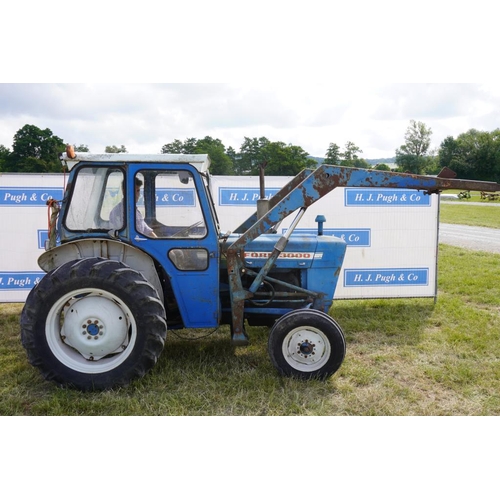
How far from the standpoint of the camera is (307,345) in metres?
4.15

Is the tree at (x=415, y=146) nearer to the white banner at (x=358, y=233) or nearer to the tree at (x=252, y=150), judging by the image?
the tree at (x=252, y=150)

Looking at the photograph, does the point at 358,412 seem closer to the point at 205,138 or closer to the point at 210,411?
the point at 210,411

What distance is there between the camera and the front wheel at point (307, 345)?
4109 mm

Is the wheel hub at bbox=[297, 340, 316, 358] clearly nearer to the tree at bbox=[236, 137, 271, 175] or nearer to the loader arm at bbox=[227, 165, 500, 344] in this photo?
the loader arm at bbox=[227, 165, 500, 344]

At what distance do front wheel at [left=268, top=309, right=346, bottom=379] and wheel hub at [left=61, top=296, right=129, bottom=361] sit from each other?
1.36m

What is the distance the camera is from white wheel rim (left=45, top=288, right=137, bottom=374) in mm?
3959

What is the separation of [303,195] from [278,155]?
43.3 meters

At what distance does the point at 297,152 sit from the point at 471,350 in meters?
43.5

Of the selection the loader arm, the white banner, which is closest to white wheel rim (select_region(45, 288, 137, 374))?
the loader arm

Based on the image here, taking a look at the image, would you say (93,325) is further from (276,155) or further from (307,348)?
(276,155)

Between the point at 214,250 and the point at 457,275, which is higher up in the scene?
the point at 214,250

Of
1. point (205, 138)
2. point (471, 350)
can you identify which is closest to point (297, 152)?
point (205, 138)

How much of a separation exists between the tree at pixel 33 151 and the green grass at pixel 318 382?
31618mm

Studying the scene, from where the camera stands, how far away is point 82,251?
13.9 feet
